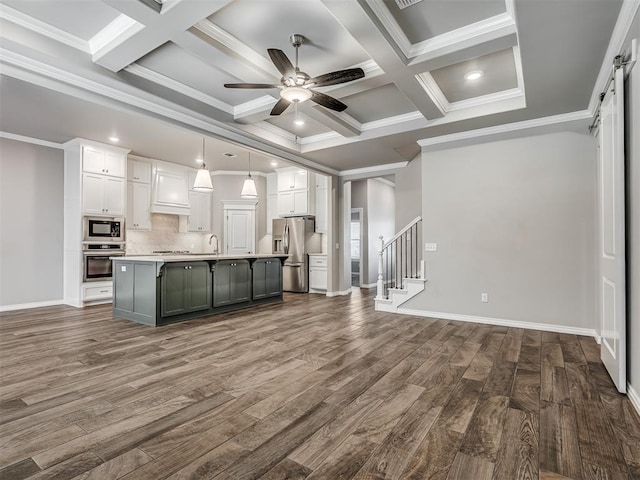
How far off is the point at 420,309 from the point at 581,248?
7.53ft

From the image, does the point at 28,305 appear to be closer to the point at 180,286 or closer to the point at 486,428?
the point at 180,286

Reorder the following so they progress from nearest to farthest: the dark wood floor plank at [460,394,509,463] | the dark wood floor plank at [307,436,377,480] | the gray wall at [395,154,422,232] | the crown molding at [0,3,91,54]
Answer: the dark wood floor plank at [307,436,377,480] → the dark wood floor plank at [460,394,509,463] → the crown molding at [0,3,91,54] → the gray wall at [395,154,422,232]

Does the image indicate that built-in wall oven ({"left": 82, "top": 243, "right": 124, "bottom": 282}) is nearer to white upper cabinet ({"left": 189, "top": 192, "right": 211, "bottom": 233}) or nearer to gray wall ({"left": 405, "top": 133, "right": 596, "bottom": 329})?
white upper cabinet ({"left": 189, "top": 192, "right": 211, "bottom": 233})

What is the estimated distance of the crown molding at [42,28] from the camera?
2795 mm

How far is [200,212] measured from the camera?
8086mm

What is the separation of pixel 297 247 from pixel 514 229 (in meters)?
4.56

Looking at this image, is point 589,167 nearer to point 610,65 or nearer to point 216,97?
point 610,65

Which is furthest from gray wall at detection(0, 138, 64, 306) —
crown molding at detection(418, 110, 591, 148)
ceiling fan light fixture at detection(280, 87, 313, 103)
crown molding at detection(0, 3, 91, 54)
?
crown molding at detection(418, 110, 591, 148)

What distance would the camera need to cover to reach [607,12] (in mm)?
2428

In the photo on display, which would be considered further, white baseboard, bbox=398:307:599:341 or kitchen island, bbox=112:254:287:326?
kitchen island, bbox=112:254:287:326

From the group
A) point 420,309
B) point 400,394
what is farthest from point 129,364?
point 420,309

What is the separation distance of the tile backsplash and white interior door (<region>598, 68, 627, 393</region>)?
761cm

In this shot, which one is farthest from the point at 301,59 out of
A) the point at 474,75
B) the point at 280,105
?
the point at 474,75

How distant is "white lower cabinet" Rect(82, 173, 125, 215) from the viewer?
19.3ft
